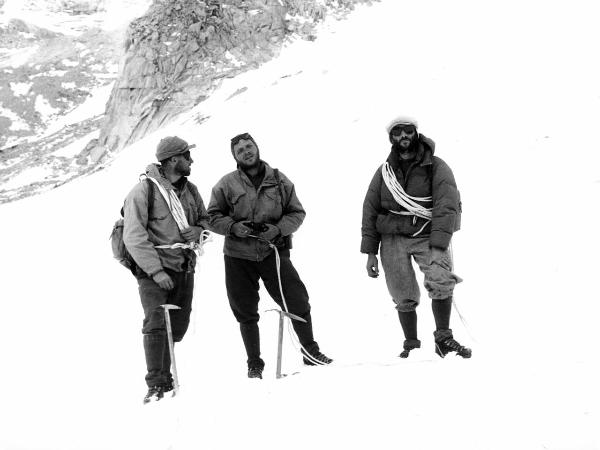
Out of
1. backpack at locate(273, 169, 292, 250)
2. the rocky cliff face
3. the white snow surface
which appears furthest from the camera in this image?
the rocky cliff face

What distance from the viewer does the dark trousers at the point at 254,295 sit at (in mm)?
4836

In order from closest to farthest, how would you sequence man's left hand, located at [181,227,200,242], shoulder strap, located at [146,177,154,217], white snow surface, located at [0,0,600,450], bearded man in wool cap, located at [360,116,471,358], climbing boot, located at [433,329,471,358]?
white snow surface, located at [0,0,600,450] < climbing boot, located at [433,329,471,358] < bearded man in wool cap, located at [360,116,471,358] < shoulder strap, located at [146,177,154,217] < man's left hand, located at [181,227,200,242]

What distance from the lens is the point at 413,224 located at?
4566mm

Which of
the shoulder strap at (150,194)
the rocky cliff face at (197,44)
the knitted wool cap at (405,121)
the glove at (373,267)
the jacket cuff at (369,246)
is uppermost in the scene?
the rocky cliff face at (197,44)

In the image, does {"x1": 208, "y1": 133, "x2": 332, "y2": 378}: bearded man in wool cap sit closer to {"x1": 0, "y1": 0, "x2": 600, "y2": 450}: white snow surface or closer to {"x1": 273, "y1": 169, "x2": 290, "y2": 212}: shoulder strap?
{"x1": 273, "y1": 169, "x2": 290, "y2": 212}: shoulder strap

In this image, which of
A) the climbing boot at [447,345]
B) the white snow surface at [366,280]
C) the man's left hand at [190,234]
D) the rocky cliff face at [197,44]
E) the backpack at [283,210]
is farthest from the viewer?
the rocky cliff face at [197,44]

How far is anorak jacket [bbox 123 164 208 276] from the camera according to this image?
4.50 meters

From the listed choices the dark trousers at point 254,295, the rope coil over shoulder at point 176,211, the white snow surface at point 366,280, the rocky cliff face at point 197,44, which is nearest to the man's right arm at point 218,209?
the rope coil over shoulder at point 176,211

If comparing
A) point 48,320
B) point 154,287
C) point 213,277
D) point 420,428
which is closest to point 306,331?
point 154,287

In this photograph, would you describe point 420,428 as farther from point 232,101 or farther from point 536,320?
point 232,101

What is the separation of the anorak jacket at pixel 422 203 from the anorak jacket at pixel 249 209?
616 mm

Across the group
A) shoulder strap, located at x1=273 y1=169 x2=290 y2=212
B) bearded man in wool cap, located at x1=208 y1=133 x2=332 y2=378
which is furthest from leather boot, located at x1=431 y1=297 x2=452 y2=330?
shoulder strap, located at x1=273 y1=169 x2=290 y2=212

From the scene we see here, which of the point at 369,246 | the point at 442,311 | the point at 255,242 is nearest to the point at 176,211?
the point at 255,242

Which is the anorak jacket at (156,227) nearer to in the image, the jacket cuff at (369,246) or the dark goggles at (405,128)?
the jacket cuff at (369,246)
